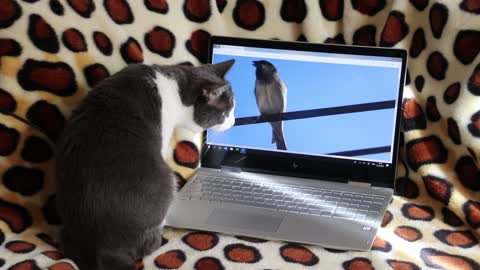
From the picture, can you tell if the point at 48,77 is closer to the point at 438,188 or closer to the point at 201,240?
the point at 201,240

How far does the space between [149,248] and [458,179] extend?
688 millimetres

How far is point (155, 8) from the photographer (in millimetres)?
1348

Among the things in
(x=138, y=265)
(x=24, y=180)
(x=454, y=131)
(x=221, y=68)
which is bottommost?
(x=138, y=265)

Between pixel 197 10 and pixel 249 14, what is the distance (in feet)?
0.43

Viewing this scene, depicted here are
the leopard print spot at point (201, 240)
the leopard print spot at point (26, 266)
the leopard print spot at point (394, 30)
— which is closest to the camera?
the leopard print spot at point (26, 266)

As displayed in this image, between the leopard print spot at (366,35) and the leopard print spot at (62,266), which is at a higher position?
the leopard print spot at (366,35)

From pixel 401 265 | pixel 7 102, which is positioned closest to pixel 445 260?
pixel 401 265

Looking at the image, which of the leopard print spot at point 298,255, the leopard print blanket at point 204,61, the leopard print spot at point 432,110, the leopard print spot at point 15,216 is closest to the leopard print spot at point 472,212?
the leopard print blanket at point 204,61

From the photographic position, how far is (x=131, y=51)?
1311 mm

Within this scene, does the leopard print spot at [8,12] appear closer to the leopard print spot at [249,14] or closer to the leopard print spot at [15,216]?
the leopard print spot at [15,216]

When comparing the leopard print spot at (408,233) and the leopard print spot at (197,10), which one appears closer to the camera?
the leopard print spot at (408,233)

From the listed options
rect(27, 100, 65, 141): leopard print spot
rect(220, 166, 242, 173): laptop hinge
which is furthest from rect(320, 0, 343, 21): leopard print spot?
rect(27, 100, 65, 141): leopard print spot

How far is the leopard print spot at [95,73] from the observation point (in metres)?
1.24

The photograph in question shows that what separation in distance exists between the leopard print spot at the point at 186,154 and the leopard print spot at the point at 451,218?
60 centimetres
